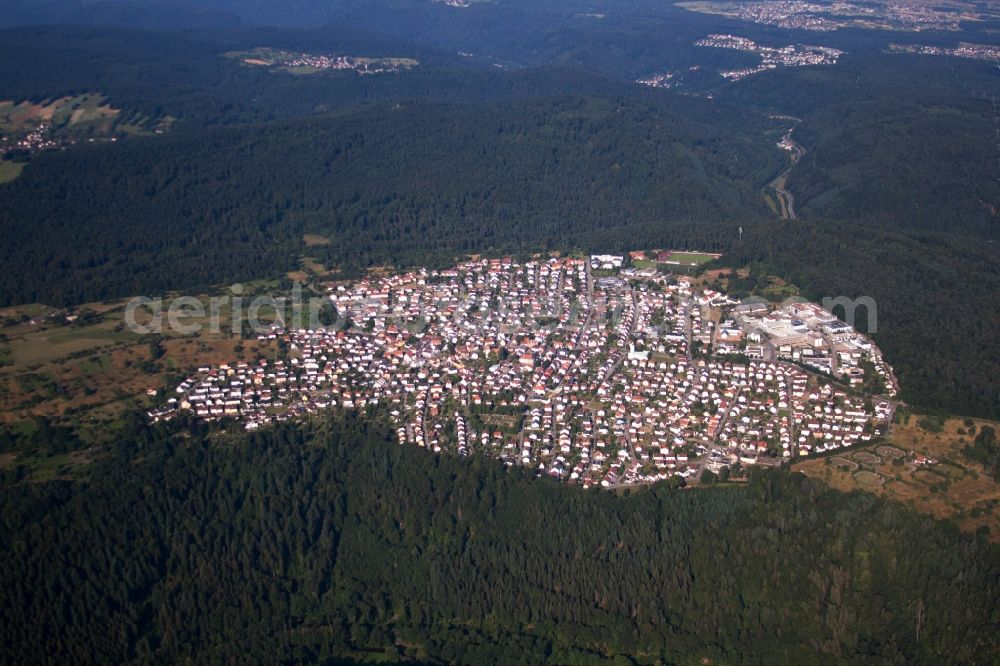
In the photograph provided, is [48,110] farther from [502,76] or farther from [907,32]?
[907,32]

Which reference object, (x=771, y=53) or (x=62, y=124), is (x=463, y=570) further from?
(x=771, y=53)

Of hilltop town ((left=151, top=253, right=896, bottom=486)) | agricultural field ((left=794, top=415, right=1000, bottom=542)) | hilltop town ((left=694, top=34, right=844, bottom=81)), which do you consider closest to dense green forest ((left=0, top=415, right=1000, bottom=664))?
agricultural field ((left=794, top=415, right=1000, bottom=542))

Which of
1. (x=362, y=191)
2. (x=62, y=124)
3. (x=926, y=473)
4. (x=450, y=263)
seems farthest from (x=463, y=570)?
(x=62, y=124)

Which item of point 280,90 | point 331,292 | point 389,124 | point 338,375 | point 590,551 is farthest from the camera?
point 280,90

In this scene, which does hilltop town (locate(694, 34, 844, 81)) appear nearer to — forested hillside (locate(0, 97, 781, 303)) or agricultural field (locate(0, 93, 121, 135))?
forested hillside (locate(0, 97, 781, 303))

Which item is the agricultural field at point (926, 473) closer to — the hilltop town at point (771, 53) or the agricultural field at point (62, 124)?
the agricultural field at point (62, 124)

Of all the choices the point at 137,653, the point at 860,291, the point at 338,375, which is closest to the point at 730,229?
the point at 860,291
